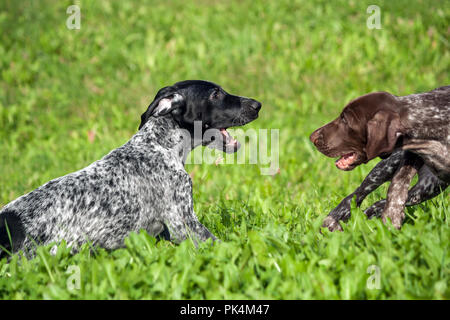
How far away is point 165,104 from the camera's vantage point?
5.13 meters

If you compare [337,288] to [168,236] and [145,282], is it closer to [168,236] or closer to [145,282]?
[145,282]

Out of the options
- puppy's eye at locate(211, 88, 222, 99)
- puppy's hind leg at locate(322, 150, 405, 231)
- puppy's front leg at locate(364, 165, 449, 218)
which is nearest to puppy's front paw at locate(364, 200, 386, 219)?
puppy's hind leg at locate(322, 150, 405, 231)

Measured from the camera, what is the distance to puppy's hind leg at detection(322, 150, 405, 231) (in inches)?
192

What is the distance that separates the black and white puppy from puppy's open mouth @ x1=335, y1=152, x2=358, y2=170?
3.87 feet

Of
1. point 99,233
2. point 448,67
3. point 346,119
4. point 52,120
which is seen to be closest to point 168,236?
point 99,233

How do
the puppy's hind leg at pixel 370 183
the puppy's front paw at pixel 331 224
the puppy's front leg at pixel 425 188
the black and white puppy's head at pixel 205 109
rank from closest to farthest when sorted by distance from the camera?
the puppy's front leg at pixel 425 188, the puppy's hind leg at pixel 370 183, the puppy's front paw at pixel 331 224, the black and white puppy's head at pixel 205 109

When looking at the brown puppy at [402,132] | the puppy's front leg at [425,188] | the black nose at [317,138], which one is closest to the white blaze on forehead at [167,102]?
the black nose at [317,138]

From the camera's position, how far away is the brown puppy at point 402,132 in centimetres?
425

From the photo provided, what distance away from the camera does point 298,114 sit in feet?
33.4

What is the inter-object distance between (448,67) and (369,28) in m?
1.94

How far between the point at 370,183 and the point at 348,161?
413 millimetres

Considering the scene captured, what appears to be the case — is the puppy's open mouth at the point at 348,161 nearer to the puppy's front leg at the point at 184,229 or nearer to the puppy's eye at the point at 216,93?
the puppy's front leg at the point at 184,229

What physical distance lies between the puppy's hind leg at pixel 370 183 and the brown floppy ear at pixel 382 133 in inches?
25.0

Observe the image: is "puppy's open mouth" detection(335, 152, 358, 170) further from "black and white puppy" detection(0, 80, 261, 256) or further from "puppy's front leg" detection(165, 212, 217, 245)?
"puppy's front leg" detection(165, 212, 217, 245)
